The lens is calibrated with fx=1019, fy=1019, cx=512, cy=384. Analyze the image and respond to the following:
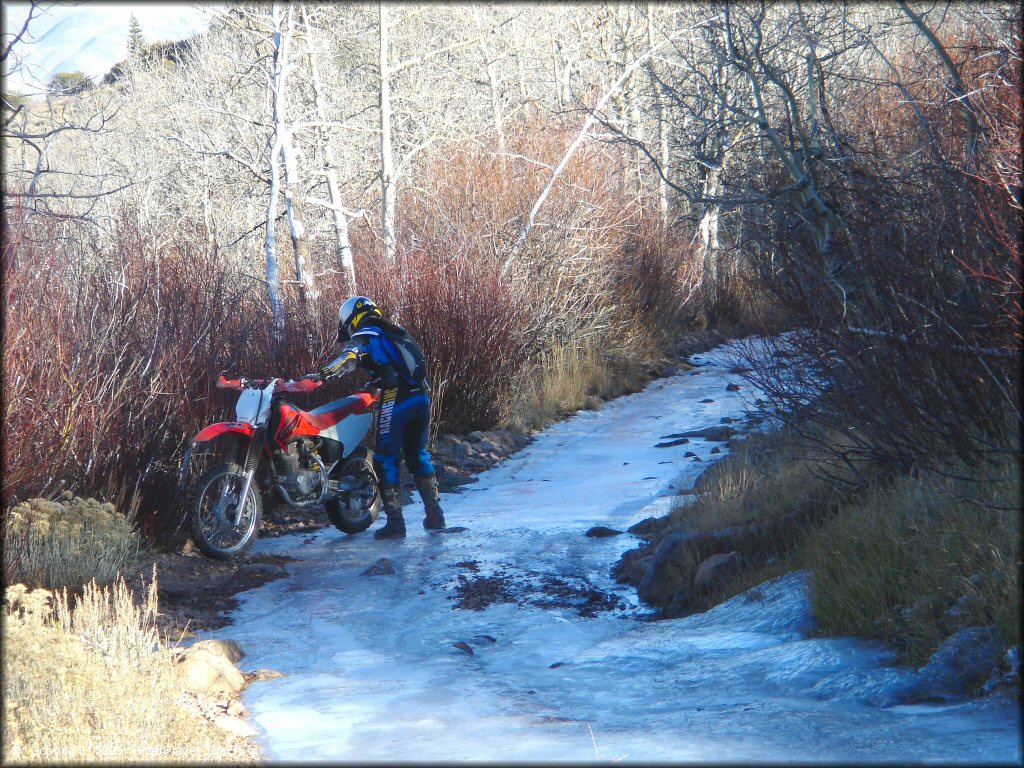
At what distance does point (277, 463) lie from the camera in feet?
→ 25.0

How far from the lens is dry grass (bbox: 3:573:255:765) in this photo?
3.52m

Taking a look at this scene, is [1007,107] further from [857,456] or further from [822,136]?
[822,136]

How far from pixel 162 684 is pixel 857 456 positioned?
15.6ft

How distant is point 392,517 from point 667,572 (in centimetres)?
237

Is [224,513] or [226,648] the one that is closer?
[226,648]

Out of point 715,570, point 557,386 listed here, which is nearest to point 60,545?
point 715,570

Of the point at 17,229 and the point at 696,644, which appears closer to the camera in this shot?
the point at 696,644

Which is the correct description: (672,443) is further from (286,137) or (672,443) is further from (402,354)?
(286,137)

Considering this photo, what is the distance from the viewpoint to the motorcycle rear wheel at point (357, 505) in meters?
8.12

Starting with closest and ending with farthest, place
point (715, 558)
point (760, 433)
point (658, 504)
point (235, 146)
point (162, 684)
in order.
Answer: point (162, 684)
point (715, 558)
point (658, 504)
point (760, 433)
point (235, 146)

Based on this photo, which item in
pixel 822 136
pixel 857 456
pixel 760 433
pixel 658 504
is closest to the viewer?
pixel 857 456

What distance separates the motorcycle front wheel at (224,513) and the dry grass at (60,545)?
0.74 meters

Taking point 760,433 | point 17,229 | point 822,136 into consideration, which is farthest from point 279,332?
point 822,136

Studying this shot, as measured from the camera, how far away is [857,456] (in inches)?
273
